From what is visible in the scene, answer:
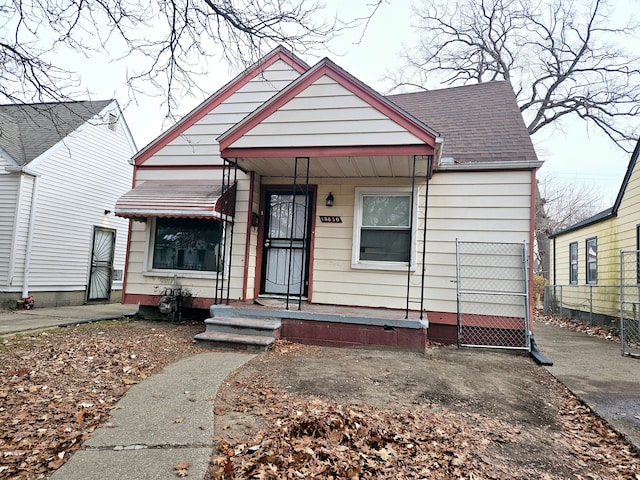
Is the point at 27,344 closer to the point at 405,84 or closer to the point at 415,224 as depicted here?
the point at 415,224

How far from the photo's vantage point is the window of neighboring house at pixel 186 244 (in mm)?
7078

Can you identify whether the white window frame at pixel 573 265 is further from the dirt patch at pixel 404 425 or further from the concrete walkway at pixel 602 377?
the dirt patch at pixel 404 425

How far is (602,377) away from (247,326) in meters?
4.48

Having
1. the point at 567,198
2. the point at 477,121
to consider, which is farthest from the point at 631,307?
the point at 567,198

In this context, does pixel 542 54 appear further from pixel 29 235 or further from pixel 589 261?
pixel 29 235

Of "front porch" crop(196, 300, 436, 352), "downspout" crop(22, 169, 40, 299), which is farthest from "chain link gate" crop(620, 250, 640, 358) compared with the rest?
"downspout" crop(22, 169, 40, 299)

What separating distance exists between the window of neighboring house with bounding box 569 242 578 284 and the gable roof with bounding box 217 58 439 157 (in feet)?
33.8

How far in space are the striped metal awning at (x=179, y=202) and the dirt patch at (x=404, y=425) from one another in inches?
116

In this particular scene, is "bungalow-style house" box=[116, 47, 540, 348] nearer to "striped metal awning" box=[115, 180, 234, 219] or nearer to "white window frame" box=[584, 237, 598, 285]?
"striped metal awning" box=[115, 180, 234, 219]

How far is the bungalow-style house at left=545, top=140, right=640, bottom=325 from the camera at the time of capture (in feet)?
28.7

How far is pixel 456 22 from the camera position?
19.0 m

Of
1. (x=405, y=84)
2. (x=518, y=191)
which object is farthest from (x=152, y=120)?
(x=405, y=84)

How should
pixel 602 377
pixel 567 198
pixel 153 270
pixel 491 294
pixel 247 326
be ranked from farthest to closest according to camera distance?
pixel 567 198 → pixel 153 270 → pixel 491 294 → pixel 247 326 → pixel 602 377

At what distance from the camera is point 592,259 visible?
37.0 feet
